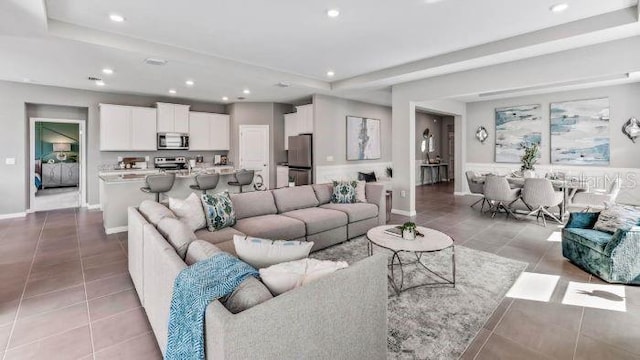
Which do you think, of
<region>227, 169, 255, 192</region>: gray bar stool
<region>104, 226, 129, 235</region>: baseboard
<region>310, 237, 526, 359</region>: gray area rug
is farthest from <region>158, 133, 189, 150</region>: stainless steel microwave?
<region>310, 237, 526, 359</region>: gray area rug

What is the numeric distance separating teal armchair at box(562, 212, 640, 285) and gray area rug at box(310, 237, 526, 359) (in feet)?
1.94

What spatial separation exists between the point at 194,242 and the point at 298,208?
2.55 meters

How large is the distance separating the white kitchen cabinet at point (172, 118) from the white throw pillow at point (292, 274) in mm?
6984

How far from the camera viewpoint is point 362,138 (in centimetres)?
816

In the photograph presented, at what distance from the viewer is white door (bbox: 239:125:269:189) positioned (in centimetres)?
822

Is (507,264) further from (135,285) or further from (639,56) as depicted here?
(135,285)

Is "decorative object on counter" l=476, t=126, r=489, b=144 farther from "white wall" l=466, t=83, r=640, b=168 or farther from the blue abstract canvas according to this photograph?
the blue abstract canvas

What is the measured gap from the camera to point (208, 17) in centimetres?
336

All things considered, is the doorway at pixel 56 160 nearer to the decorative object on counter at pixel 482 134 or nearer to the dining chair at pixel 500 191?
the dining chair at pixel 500 191

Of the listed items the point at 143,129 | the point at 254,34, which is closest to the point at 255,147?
the point at 143,129

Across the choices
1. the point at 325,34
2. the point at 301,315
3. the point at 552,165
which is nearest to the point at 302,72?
the point at 325,34

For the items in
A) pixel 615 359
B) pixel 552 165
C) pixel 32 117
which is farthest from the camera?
pixel 552 165

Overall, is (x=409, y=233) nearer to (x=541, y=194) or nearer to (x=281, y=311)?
(x=281, y=311)

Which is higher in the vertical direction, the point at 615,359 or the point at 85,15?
the point at 85,15
